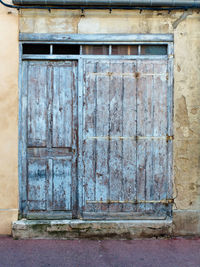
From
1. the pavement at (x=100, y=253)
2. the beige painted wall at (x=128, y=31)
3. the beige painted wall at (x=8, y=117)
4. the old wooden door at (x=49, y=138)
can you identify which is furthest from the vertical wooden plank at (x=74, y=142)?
the beige painted wall at (x=8, y=117)

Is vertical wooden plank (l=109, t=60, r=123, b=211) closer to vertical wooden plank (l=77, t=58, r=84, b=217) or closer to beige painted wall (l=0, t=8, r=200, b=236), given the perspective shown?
vertical wooden plank (l=77, t=58, r=84, b=217)

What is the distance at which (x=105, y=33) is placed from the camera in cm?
407

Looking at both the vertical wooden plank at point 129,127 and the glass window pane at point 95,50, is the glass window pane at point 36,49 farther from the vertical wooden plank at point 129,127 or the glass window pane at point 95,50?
the vertical wooden plank at point 129,127

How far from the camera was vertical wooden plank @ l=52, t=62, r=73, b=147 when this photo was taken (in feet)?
13.5

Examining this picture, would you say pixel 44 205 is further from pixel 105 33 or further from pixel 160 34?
pixel 160 34

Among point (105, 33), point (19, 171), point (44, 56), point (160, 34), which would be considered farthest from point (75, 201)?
point (160, 34)

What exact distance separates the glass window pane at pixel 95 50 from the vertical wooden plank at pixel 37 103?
70cm

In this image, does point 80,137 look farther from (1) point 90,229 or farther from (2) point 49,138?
(1) point 90,229

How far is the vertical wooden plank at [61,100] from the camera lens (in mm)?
4109

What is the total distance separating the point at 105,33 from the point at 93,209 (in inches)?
111

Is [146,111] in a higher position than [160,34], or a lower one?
lower

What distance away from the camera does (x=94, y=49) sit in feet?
13.6

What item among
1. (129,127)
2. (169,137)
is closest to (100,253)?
(129,127)

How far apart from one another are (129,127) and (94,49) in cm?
138
